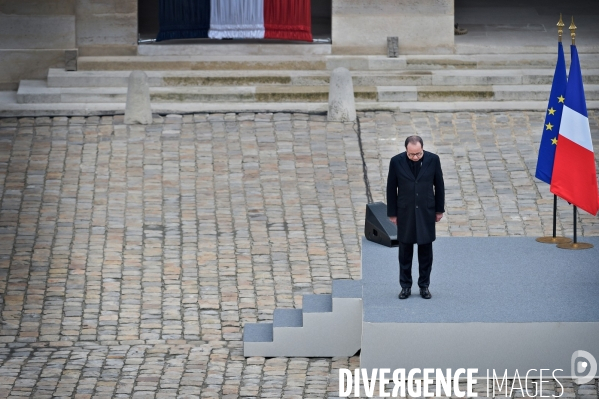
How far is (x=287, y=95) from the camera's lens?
20.5 meters

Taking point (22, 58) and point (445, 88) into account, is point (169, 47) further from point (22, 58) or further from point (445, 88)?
point (445, 88)

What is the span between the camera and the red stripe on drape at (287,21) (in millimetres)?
21781

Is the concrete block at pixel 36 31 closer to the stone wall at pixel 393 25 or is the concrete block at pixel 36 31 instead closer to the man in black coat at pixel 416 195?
the stone wall at pixel 393 25

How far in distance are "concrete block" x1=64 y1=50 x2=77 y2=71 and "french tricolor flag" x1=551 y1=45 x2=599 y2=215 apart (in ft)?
31.9

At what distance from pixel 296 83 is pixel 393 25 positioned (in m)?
2.11

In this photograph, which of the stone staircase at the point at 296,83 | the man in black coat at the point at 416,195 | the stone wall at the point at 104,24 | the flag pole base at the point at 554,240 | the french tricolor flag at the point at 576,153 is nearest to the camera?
the man in black coat at the point at 416,195

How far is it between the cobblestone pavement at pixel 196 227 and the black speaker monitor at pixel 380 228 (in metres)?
1.03

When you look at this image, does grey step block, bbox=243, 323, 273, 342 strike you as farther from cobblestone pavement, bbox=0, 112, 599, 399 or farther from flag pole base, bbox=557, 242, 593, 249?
flag pole base, bbox=557, 242, 593, 249

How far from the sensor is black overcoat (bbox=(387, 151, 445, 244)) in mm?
12086

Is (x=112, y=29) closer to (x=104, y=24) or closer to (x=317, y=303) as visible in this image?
(x=104, y=24)

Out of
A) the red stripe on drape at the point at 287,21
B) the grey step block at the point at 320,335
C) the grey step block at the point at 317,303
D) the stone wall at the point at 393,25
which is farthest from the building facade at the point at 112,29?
the grey step block at the point at 320,335

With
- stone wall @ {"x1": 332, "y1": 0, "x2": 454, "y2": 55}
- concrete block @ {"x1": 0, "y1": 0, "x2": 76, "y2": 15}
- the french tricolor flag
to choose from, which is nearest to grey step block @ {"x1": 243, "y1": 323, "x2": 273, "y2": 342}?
the french tricolor flag

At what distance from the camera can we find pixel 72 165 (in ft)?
59.1

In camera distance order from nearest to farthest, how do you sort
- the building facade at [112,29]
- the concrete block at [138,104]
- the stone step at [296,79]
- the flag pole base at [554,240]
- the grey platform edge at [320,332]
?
the grey platform edge at [320,332]
the flag pole base at [554,240]
the concrete block at [138,104]
the stone step at [296,79]
the building facade at [112,29]
